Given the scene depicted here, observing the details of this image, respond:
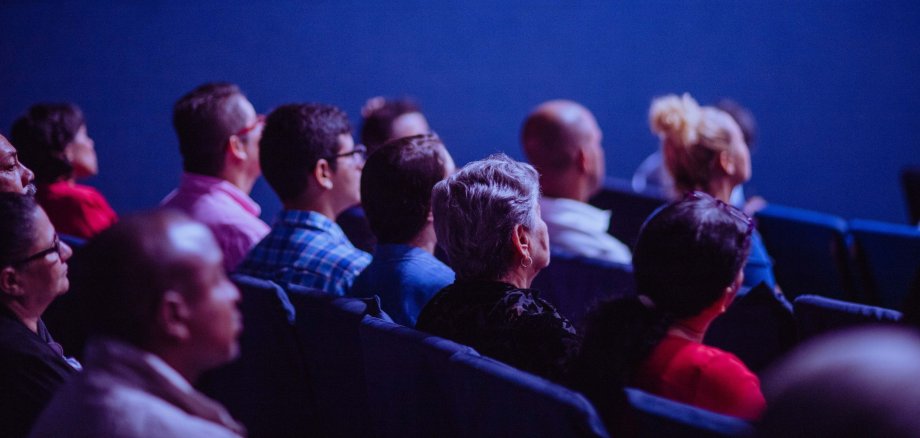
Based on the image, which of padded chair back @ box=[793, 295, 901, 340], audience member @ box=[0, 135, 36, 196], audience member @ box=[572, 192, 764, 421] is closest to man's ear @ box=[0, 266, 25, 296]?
audience member @ box=[0, 135, 36, 196]

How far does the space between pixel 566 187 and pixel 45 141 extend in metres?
2.17

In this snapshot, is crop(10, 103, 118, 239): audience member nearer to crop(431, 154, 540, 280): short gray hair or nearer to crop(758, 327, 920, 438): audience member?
crop(431, 154, 540, 280): short gray hair

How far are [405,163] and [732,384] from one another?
1227 millimetres

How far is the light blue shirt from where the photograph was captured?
2.59 m

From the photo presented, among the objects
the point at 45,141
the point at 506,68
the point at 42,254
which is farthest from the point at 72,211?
the point at 506,68

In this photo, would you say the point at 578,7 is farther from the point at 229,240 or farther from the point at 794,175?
the point at 229,240

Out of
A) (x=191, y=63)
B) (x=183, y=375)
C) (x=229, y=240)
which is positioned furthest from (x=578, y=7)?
(x=183, y=375)

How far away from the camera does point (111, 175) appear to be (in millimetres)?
6164

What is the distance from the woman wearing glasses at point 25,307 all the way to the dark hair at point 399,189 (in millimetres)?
837

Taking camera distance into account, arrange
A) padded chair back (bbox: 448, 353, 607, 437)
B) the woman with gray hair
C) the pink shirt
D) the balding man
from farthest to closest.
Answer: the balding man
the pink shirt
the woman with gray hair
padded chair back (bbox: 448, 353, 607, 437)

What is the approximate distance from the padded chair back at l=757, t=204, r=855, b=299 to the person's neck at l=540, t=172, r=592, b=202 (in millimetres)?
865

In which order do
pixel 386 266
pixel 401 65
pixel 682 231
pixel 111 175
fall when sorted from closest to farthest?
pixel 682 231 < pixel 386 266 < pixel 111 175 < pixel 401 65

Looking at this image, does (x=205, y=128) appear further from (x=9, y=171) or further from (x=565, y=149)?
(x=565, y=149)

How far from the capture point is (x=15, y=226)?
2.15 meters
